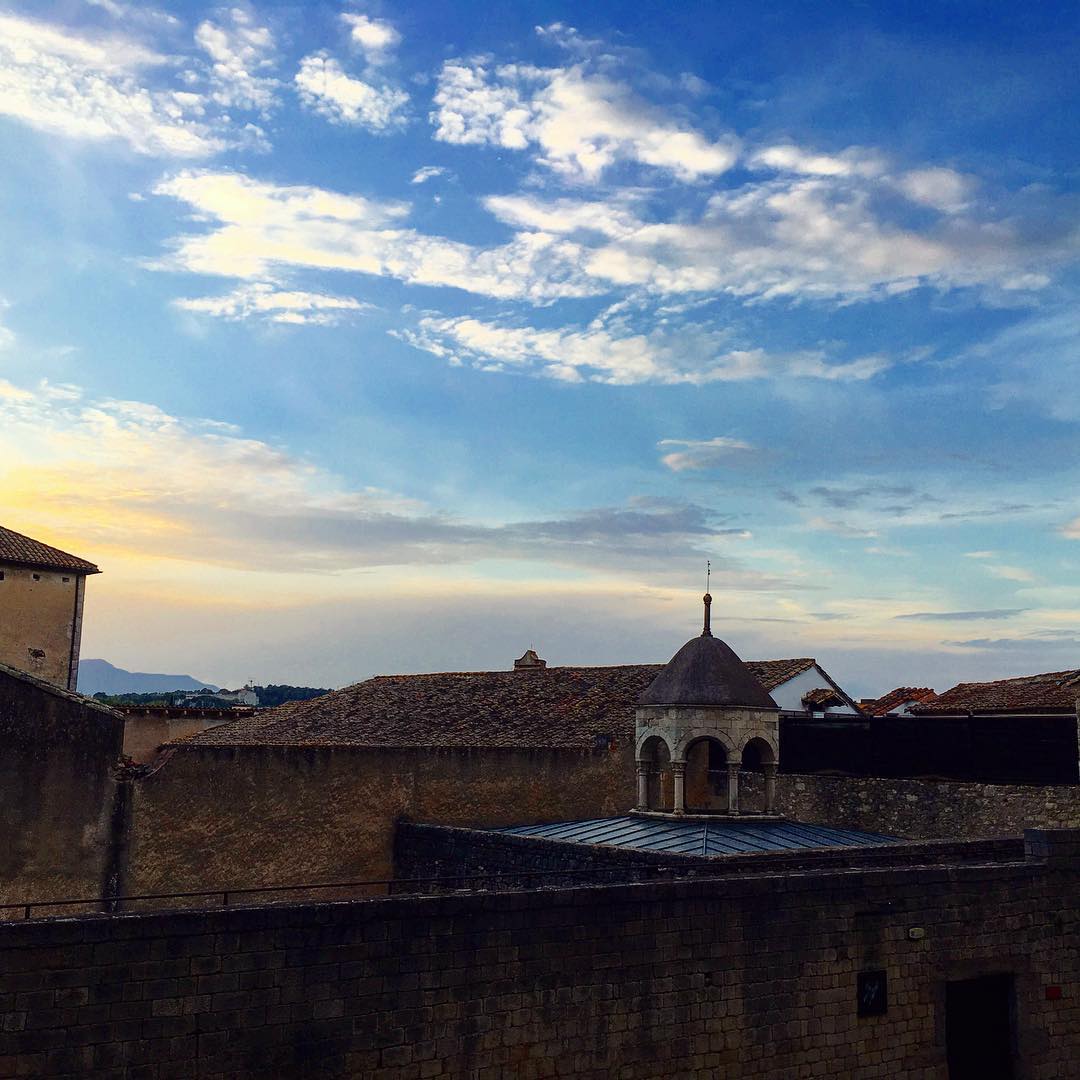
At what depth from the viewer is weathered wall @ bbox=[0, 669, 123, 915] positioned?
53.8ft

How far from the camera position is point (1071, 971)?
15.0 metres

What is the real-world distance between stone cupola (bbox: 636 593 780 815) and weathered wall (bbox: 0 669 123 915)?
9.48m

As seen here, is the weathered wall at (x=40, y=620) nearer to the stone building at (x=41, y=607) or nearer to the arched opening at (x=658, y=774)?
the stone building at (x=41, y=607)

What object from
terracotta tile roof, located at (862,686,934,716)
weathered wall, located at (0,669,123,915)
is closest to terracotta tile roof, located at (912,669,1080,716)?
terracotta tile roof, located at (862,686,934,716)

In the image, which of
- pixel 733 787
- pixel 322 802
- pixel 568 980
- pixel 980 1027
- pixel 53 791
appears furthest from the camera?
pixel 322 802

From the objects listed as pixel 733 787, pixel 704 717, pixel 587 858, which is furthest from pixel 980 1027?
pixel 704 717

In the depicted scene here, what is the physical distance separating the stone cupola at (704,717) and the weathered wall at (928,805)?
14.3 ft

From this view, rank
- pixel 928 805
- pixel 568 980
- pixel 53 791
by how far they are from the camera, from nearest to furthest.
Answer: pixel 568 980 → pixel 53 791 → pixel 928 805

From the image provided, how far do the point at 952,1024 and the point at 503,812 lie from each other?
10338mm

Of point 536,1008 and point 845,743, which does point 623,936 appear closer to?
point 536,1008

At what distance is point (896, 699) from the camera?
42.2 metres

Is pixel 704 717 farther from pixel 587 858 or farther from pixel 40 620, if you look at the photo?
pixel 40 620

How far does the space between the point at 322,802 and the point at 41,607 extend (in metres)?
15.1

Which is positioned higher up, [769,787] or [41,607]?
[41,607]
